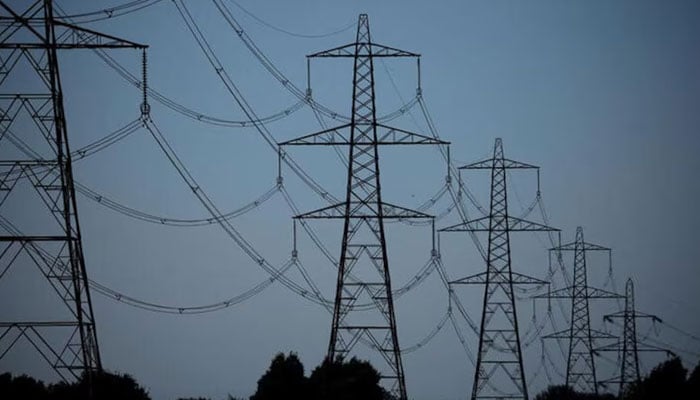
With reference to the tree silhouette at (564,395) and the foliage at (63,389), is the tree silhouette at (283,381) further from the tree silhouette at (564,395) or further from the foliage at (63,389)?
the tree silhouette at (564,395)

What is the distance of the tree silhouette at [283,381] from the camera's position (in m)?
62.4

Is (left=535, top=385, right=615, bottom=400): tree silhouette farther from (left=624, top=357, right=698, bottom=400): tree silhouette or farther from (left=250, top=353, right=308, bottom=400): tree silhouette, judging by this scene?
(left=250, top=353, right=308, bottom=400): tree silhouette

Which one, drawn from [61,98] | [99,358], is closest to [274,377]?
[99,358]

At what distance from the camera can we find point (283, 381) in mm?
62969

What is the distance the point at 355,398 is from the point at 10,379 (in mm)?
16313

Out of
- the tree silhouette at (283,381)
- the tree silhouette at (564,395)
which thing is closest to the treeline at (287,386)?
the tree silhouette at (283,381)

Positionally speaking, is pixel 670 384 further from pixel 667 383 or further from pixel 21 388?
pixel 21 388

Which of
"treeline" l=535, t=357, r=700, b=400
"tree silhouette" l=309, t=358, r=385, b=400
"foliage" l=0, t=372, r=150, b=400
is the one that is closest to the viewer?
"foliage" l=0, t=372, r=150, b=400

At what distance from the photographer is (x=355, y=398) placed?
2427 inches

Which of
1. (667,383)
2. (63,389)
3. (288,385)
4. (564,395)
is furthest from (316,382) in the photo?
(564,395)

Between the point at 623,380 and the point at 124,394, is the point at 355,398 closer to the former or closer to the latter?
the point at 124,394

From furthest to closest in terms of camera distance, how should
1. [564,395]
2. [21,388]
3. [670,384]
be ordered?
[564,395]
[670,384]
[21,388]

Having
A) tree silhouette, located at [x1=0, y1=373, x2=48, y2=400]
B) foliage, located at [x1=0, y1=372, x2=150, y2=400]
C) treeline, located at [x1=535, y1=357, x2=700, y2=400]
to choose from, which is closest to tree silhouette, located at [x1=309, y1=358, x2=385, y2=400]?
foliage, located at [x1=0, y1=372, x2=150, y2=400]

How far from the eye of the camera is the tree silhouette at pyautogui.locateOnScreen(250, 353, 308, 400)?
62.4 m
